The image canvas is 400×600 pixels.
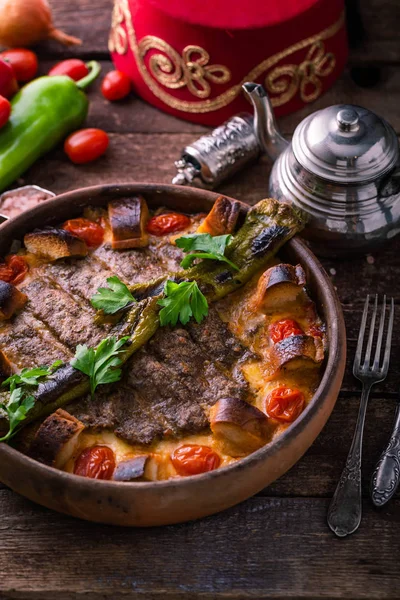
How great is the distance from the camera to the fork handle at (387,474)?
3502 mm

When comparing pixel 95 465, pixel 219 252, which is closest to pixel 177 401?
pixel 95 465

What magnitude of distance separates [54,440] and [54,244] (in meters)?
1.15

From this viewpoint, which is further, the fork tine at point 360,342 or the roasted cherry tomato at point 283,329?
the fork tine at point 360,342

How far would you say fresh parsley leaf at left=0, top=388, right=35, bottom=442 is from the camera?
10.6 ft

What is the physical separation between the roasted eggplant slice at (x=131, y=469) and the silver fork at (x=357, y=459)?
94cm

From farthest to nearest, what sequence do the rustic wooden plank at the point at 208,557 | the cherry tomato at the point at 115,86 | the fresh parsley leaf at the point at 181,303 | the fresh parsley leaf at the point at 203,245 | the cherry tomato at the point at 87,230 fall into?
the cherry tomato at the point at 115,86, the cherry tomato at the point at 87,230, the fresh parsley leaf at the point at 203,245, the fresh parsley leaf at the point at 181,303, the rustic wooden plank at the point at 208,557

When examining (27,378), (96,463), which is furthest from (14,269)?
(96,463)

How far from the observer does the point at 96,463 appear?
326cm

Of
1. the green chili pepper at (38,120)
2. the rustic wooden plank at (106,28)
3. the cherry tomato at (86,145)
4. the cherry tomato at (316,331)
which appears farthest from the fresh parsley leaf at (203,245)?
the rustic wooden plank at (106,28)

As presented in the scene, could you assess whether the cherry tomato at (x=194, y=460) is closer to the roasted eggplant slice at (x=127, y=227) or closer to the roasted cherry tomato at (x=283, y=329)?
the roasted cherry tomato at (x=283, y=329)

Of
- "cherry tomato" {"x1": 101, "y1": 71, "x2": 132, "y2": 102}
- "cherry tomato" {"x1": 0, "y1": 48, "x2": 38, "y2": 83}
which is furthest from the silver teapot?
"cherry tomato" {"x1": 0, "y1": 48, "x2": 38, "y2": 83}

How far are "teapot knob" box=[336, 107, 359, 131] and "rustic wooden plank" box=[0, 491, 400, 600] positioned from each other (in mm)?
1902

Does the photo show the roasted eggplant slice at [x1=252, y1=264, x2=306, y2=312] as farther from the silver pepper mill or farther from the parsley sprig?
the silver pepper mill

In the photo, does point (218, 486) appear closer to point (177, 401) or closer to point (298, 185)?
point (177, 401)
